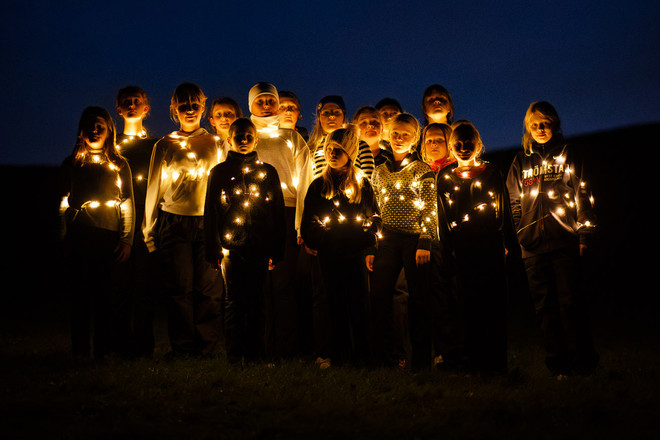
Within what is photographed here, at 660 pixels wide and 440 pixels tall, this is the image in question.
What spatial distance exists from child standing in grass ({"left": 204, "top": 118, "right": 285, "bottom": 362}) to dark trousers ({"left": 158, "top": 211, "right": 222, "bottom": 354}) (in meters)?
0.44

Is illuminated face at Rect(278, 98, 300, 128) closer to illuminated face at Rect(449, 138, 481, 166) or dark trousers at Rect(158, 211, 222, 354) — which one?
dark trousers at Rect(158, 211, 222, 354)

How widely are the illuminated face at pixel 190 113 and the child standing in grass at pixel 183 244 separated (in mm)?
275

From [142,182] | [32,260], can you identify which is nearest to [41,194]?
[32,260]

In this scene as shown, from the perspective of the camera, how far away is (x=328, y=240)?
201 inches

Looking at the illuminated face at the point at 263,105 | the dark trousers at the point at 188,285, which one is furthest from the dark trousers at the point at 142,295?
the illuminated face at the point at 263,105

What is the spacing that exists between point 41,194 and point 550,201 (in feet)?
65.8

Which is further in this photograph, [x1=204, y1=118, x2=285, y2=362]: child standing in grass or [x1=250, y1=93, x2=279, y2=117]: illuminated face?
[x1=250, y1=93, x2=279, y2=117]: illuminated face

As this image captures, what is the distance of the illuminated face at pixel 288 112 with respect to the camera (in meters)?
6.78

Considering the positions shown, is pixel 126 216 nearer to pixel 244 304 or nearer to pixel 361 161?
pixel 244 304

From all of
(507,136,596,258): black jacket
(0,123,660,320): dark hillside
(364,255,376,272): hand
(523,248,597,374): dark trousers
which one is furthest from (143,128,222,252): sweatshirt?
(0,123,660,320): dark hillside

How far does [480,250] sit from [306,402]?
190 centimetres

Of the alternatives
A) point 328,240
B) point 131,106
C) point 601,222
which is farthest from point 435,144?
point 601,222

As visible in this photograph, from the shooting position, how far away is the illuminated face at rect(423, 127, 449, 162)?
577 centimetres

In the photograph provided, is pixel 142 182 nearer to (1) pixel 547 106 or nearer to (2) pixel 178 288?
(2) pixel 178 288
